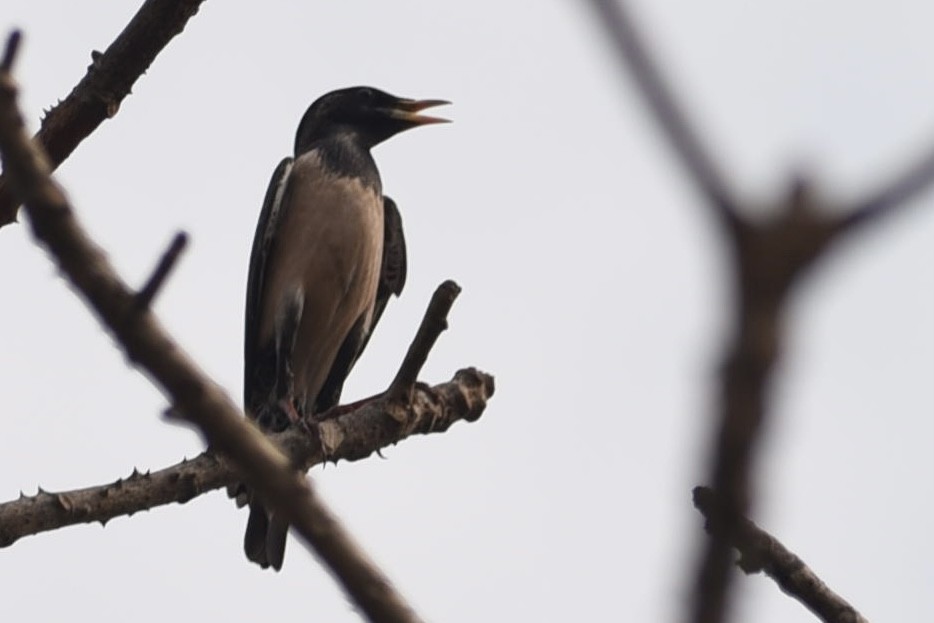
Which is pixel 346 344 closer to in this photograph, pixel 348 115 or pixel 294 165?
pixel 294 165

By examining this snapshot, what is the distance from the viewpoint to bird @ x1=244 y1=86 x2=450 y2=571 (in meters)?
8.74

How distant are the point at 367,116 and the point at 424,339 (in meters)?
5.07

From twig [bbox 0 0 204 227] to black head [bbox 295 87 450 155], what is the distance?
4.62 metres

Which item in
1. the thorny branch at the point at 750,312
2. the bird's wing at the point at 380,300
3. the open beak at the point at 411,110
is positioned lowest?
the thorny branch at the point at 750,312

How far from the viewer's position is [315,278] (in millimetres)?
8758

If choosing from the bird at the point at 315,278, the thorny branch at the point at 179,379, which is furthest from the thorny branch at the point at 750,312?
the bird at the point at 315,278

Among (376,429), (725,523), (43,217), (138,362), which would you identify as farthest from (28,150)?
(376,429)

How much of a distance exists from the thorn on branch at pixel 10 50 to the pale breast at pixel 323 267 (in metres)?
6.34

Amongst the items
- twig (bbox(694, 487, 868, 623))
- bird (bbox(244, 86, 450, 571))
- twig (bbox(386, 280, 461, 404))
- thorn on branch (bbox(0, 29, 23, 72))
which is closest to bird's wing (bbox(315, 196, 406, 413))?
bird (bbox(244, 86, 450, 571))

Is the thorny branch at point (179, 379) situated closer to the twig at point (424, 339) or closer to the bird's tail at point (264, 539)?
the twig at point (424, 339)

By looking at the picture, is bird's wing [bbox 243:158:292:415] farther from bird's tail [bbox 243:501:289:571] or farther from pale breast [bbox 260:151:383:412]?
bird's tail [bbox 243:501:289:571]

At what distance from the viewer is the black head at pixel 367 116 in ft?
33.1

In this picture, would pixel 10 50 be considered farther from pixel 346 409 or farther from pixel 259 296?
pixel 259 296

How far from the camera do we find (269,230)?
905 centimetres
